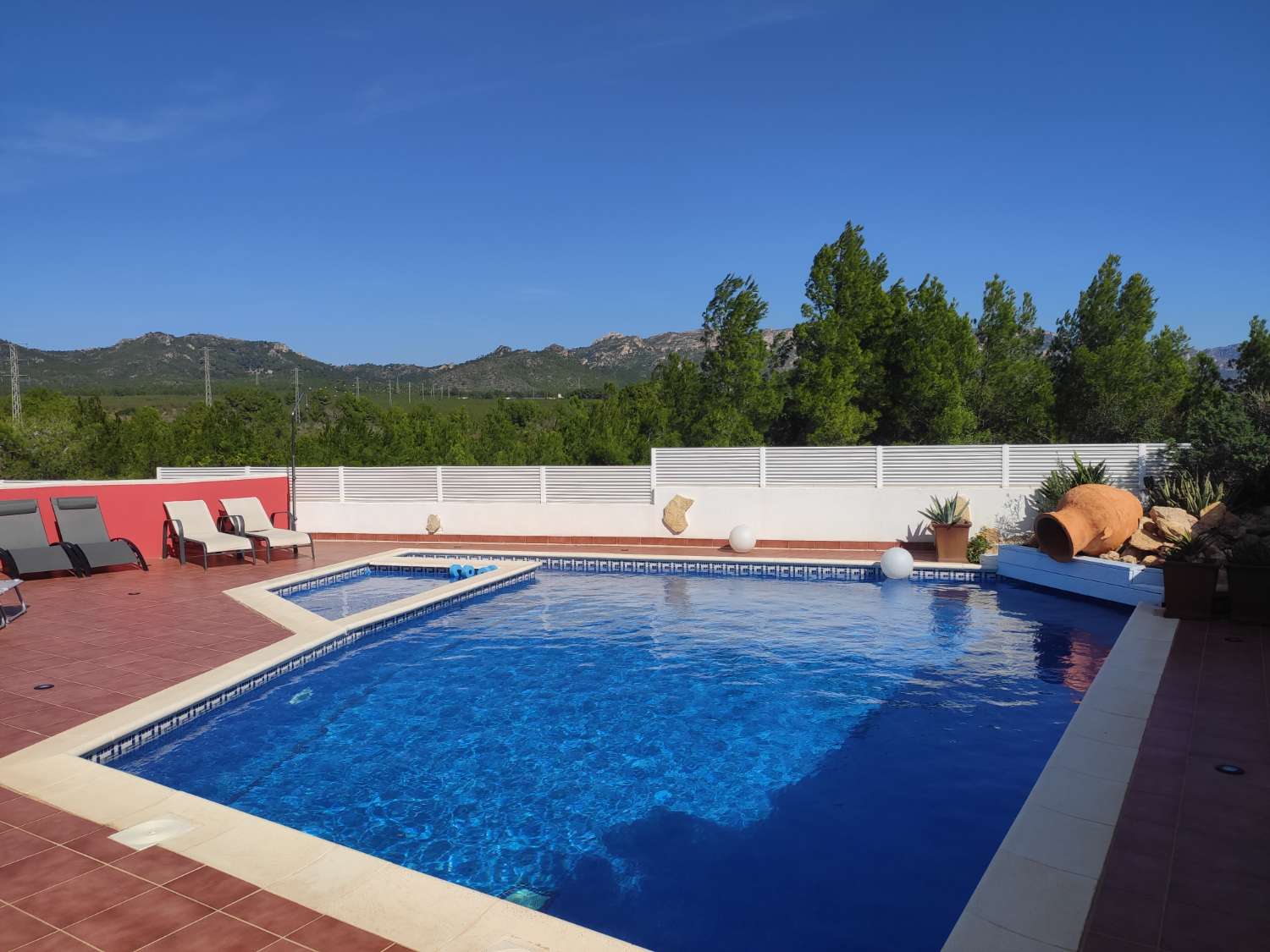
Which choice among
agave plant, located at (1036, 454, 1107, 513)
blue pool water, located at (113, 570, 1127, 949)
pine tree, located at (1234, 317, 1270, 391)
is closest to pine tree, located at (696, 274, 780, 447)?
agave plant, located at (1036, 454, 1107, 513)

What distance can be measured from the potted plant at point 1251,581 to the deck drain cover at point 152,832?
910 cm

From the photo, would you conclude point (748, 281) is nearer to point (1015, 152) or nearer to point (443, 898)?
point (1015, 152)

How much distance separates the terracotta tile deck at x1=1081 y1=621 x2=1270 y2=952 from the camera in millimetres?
3070

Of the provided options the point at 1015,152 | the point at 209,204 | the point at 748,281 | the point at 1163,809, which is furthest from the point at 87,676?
the point at 209,204

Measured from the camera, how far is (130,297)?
146 ft

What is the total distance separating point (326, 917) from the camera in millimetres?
3186

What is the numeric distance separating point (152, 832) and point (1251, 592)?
933 cm

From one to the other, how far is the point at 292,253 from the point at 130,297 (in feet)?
40.2

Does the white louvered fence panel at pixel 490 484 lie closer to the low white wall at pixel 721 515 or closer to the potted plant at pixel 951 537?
the low white wall at pixel 721 515

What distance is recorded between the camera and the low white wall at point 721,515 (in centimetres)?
1415

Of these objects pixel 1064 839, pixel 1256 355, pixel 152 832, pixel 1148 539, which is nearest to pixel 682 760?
pixel 1064 839

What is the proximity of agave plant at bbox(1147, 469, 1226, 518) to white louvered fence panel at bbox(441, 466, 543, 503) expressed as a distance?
34.8 feet

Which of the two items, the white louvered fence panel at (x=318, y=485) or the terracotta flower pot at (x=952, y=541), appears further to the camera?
the white louvered fence panel at (x=318, y=485)

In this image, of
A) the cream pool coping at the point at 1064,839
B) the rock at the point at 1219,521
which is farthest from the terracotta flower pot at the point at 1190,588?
the cream pool coping at the point at 1064,839
